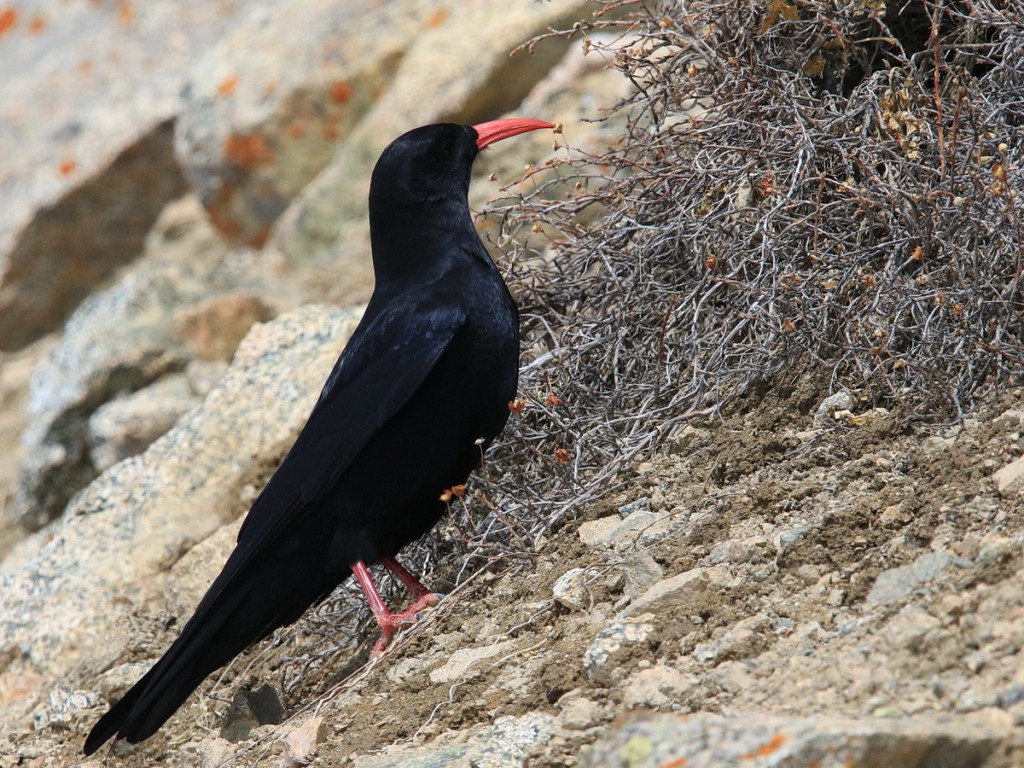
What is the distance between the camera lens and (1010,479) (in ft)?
10.3

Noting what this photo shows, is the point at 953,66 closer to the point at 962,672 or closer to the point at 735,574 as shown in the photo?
the point at 735,574

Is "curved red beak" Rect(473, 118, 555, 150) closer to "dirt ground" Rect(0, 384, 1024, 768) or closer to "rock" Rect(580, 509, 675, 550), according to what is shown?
"dirt ground" Rect(0, 384, 1024, 768)

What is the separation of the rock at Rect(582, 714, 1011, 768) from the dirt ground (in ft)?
0.22

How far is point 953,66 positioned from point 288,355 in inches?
125

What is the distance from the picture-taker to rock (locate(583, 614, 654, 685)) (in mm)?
3113

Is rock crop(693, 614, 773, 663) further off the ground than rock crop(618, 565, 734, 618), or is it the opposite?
rock crop(693, 614, 773, 663)

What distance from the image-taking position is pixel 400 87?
346 inches

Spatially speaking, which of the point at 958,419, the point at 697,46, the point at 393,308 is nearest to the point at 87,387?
the point at 393,308

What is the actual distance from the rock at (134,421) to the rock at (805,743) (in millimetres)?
5022

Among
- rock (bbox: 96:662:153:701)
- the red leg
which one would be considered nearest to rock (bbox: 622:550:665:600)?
the red leg

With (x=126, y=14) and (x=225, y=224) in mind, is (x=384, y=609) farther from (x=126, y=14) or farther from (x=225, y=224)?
(x=126, y=14)

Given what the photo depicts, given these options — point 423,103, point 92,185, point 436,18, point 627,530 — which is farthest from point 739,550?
point 92,185

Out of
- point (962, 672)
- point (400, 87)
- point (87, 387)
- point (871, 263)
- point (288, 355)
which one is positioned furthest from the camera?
point (400, 87)

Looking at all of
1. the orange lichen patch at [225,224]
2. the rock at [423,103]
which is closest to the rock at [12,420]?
the orange lichen patch at [225,224]
